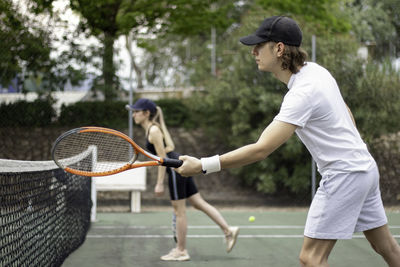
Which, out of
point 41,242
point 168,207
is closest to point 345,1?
point 168,207

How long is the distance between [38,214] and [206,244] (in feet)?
7.25

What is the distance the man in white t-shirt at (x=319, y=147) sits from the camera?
2.36 m

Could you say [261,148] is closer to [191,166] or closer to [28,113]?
[191,166]

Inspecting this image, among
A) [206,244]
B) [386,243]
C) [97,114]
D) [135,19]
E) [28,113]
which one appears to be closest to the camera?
[386,243]

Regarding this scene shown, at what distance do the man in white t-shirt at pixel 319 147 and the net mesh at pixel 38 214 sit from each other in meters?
1.28

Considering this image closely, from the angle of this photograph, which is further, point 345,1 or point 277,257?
point 345,1

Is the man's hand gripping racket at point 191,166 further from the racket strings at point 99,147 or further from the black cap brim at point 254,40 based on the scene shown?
the racket strings at point 99,147

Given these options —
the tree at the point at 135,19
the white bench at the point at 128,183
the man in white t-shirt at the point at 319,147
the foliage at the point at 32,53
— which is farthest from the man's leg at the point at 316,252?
the foliage at the point at 32,53

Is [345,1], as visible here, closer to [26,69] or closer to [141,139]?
[141,139]

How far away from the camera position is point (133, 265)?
4668 mm

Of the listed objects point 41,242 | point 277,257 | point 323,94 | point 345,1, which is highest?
point 345,1

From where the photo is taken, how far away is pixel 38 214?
12.8ft

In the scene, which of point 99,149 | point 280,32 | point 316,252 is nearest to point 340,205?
point 316,252

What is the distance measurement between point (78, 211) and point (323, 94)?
377 cm
